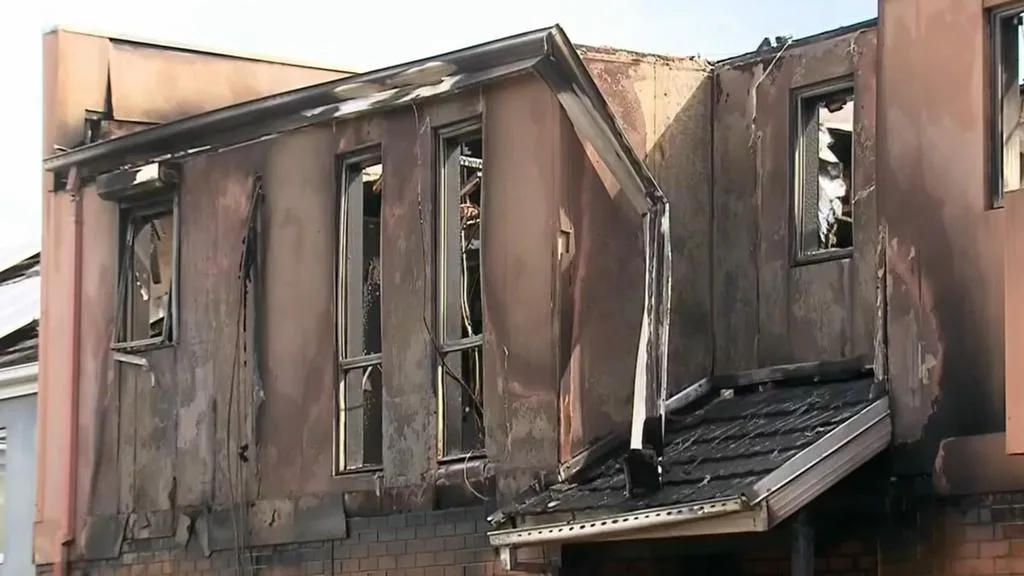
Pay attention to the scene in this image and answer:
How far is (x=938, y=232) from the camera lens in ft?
37.8

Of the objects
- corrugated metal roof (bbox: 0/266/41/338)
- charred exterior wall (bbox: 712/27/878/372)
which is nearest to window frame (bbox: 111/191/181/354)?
corrugated metal roof (bbox: 0/266/41/338)

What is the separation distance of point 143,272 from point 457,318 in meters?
4.01

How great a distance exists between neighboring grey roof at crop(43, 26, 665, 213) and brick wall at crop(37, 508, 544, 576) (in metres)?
2.51

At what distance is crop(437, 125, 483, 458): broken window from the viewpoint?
554 inches

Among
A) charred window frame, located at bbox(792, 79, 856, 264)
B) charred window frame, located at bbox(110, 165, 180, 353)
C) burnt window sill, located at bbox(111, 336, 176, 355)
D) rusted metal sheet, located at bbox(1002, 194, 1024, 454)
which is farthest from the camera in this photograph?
charred window frame, located at bbox(110, 165, 180, 353)

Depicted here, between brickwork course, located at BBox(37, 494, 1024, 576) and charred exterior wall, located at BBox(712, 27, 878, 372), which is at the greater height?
charred exterior wall, located at BBox(712, 27, 878, 372)

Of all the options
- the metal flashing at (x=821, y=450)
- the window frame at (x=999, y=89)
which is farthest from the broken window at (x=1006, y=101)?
the metal flashing at (x=821, y=450)

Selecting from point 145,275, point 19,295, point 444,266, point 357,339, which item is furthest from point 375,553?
point 19,295

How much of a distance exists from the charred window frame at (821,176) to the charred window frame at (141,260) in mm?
5510

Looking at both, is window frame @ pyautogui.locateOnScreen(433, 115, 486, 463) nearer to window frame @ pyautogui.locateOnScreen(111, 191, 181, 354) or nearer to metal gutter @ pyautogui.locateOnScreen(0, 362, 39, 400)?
window frame @ pyautogui.locateOnScreen(111, 191, 181, 354)

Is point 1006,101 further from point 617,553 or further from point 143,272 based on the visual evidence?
point 143,272

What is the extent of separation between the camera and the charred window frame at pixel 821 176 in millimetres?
13578

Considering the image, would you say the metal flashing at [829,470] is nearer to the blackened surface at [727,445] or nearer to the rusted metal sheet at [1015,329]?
the blackened surface at [727,445]

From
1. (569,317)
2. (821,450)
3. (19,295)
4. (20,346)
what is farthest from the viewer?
(19,295)
